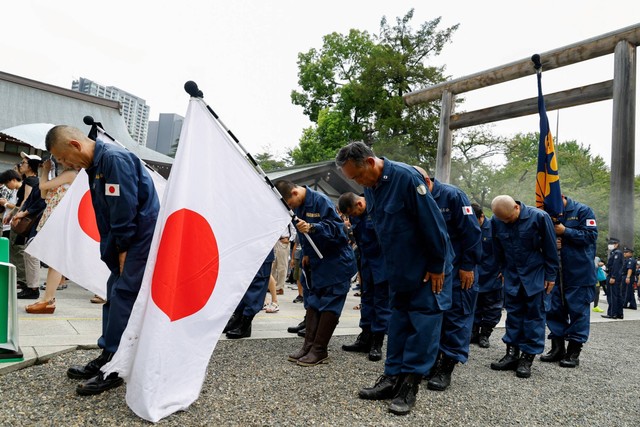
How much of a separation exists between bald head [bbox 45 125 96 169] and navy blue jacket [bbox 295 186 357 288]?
2.03 m

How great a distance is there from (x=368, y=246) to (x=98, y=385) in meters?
2.96

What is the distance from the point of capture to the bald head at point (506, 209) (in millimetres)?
4680

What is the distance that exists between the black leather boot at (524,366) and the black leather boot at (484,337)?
1276 millimetres

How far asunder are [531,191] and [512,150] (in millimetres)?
3704

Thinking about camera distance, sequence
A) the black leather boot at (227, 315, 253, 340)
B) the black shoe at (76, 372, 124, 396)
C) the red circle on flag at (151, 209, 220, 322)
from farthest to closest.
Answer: the black leather boot at (227, 315, 253, 340), the black shoe at (76, 372, 124, 396), the red circle on flag at (151, 209, 220, 322)

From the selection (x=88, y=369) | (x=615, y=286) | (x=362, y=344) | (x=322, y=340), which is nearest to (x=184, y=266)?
(x=88, y=369)

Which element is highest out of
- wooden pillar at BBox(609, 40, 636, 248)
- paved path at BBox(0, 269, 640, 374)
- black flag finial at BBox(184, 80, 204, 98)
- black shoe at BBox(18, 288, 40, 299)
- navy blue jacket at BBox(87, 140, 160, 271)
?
wooden pillar at BBox(609, 40, 636, 248)

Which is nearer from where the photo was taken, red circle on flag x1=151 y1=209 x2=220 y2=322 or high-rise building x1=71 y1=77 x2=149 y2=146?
red circle on flag x1=151 y1=209 x2=220 y2=322

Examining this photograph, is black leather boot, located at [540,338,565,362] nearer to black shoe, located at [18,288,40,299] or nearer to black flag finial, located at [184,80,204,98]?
black flag finial, located at [184,80,204,98]

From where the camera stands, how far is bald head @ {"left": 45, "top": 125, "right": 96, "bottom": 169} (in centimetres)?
321

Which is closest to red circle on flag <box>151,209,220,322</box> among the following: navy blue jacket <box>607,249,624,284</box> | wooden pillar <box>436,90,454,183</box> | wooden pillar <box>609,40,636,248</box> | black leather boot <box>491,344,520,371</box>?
black leather boot <box>491,344,520,371</box>

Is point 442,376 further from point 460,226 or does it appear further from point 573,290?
point 573,290

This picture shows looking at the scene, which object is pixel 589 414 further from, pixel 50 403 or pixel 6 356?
pixel 6 356

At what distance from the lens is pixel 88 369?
130 inches
